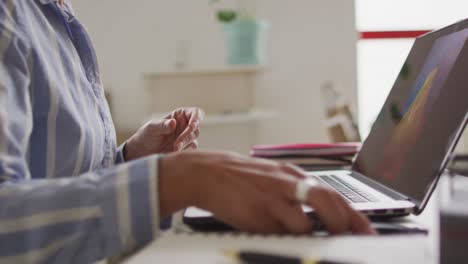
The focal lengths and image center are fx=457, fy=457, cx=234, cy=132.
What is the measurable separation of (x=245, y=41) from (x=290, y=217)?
2287 mm

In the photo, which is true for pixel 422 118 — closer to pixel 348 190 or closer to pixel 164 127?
pixel 348 190

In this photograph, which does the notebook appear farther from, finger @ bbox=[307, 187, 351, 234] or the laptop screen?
the laptop screen

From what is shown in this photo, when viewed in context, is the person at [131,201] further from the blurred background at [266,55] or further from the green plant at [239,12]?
the blurred background at [266,55]

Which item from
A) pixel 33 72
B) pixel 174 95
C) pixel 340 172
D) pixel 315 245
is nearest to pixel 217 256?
pixel 315 245

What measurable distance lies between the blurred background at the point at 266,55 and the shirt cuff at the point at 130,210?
7.72 ft

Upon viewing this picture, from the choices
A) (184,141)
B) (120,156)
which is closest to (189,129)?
(184,141)

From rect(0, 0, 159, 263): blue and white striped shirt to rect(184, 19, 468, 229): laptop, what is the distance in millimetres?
79

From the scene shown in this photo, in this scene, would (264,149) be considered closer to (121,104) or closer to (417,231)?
(417,231)

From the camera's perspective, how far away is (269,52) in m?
2.95

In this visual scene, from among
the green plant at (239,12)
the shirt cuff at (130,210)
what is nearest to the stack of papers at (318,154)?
the shirt cuff at (130,210)

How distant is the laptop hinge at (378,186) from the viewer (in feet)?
2.09

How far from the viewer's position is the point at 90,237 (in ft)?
1.37

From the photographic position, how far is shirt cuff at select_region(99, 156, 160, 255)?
1.37 ft

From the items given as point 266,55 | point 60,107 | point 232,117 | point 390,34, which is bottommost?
point 232,117
